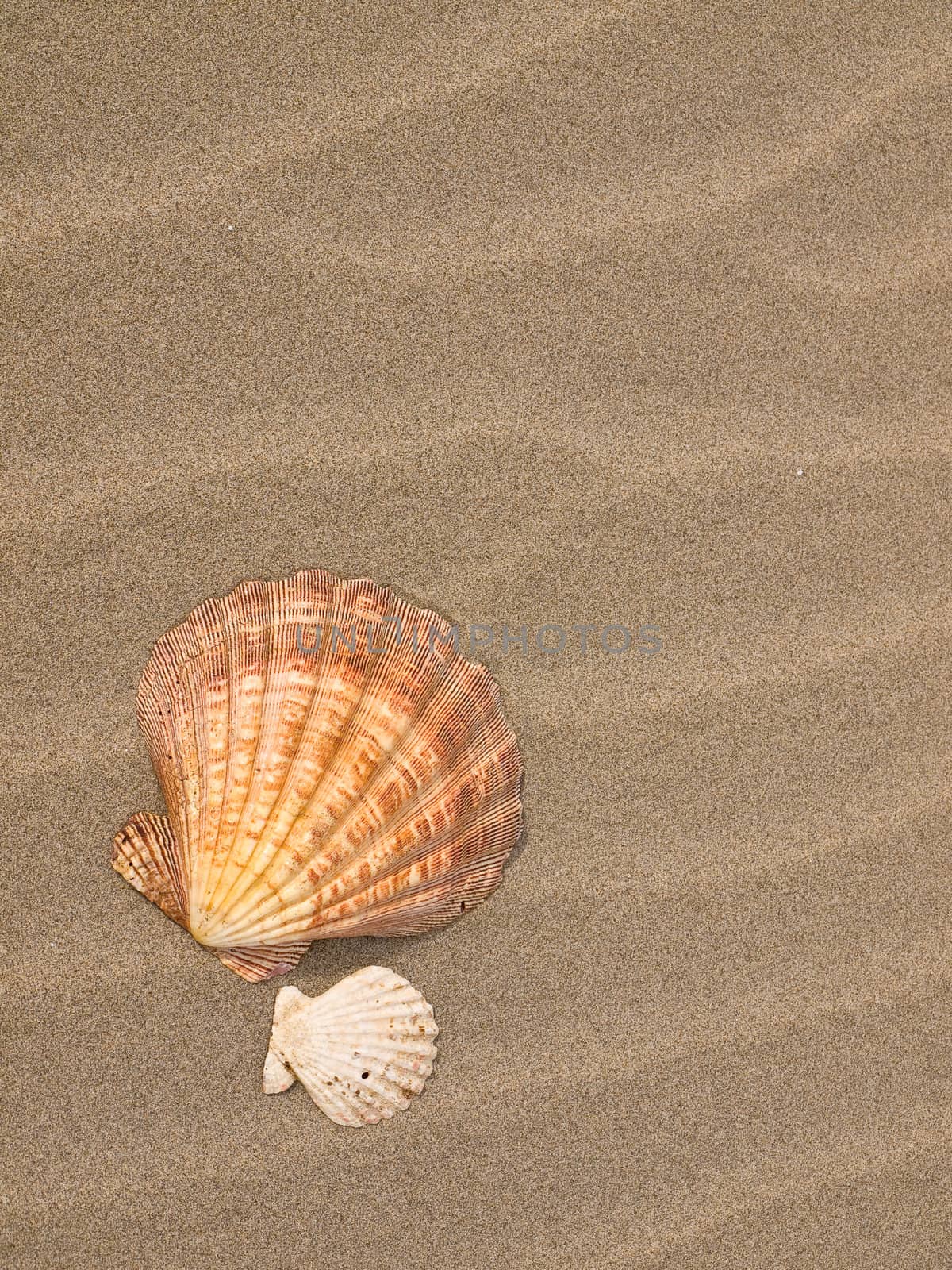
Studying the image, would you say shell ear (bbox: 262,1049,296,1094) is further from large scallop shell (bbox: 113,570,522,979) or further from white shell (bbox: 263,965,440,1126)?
large scallop shell (bbox: 113,570,522,979)

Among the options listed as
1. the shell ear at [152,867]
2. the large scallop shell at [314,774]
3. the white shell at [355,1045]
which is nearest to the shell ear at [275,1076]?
the white shell at [355,1045]

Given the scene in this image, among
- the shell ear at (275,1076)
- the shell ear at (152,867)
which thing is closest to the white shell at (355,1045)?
the shell ear at (275,1076)

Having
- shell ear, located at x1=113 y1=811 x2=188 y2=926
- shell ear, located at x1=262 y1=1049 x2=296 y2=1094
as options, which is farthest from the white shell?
shell ear, located at x1=113 y1=811 x2=188 y2=926

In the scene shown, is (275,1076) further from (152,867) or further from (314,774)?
(314,774)

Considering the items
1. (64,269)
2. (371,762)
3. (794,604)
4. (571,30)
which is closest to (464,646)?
(371,762)

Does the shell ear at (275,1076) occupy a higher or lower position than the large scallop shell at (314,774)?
lower

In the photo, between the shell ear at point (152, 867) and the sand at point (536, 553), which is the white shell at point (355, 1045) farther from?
the shell ear at point (152, 867)

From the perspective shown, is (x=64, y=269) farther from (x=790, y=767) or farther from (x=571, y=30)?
(x=790, y=767)

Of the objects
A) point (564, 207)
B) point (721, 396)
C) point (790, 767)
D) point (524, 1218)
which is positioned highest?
point (564, 207)
